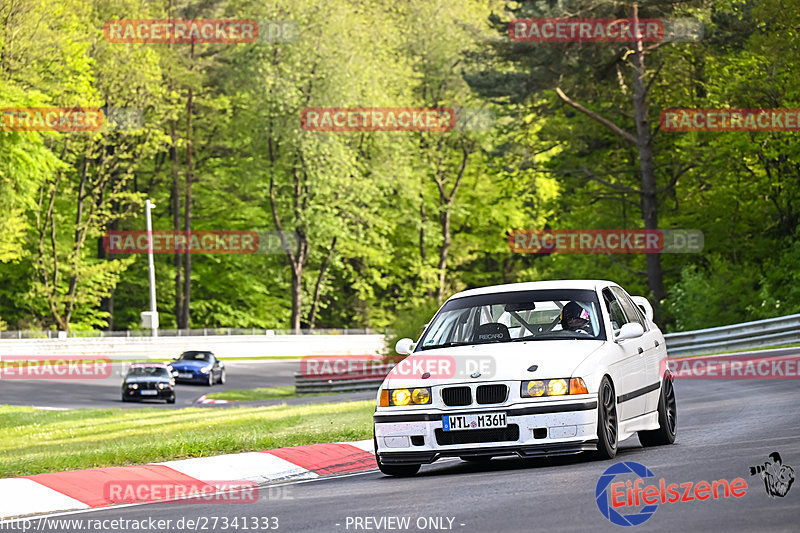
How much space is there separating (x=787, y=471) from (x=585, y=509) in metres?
1.96

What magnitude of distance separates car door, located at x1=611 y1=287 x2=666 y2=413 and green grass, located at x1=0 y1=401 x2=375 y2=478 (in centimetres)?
408

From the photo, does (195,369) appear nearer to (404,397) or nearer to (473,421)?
(404,397)

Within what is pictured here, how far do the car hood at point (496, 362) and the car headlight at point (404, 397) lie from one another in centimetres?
6

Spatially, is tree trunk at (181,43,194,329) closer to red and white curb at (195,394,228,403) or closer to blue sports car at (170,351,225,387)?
blue sports car at (170,351,225,387)

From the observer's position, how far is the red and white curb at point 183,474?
10.5 meters

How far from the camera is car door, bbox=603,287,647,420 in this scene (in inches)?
450

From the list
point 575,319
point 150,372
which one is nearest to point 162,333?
point 150,372

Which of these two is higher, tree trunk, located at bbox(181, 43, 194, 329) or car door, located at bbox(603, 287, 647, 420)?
tree trunk, located at bbox(181, 43, 194, 329)

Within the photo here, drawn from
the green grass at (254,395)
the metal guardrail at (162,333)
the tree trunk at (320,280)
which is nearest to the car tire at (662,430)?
the green grass at (254,395)

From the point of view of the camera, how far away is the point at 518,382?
10.5 meters

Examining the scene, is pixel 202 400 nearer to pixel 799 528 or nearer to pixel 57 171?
pixel 57 171

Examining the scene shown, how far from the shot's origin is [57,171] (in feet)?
205

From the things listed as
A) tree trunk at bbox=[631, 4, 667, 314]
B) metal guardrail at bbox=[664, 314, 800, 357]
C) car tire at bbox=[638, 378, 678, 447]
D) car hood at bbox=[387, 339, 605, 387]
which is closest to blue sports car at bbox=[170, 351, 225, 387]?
tree trunk at bbox=[631, 4, 667, 314]

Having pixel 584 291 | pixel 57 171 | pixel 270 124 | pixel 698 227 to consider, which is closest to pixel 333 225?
pixel 270 124
